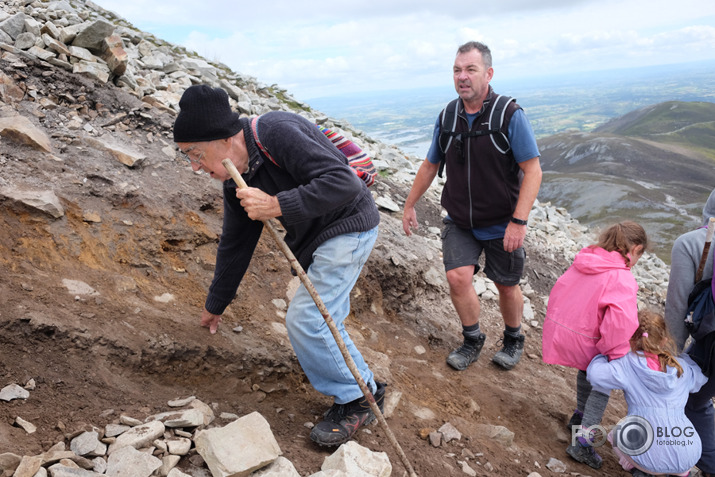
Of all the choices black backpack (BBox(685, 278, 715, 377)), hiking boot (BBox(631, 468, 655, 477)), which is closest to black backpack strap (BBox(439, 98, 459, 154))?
black backpack (BBox(685, 278, 715, 377))

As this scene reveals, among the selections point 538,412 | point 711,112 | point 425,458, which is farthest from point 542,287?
point 711,112

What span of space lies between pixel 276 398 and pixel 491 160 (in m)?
3.07

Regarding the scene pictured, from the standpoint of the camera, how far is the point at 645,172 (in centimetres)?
8650

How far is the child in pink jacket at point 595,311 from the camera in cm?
422

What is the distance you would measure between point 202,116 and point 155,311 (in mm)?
2261

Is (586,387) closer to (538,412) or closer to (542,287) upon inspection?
(538,412)

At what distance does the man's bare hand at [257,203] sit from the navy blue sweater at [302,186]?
0.06 metres

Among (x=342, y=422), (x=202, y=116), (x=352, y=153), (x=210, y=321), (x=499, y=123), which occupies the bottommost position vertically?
(x=342, y=422)

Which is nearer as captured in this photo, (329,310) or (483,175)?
(329,310)

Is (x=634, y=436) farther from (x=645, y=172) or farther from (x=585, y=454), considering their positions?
(x=645, y=172)

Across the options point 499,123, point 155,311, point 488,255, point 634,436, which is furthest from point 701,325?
point 155,311

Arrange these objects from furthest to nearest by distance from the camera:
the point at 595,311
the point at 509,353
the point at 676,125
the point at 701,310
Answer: the point at 676,125 → the point at 509,353 → the point at 595,311 → the point at 701,310

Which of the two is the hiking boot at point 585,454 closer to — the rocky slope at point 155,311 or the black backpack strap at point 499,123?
the rocky slope at point 155,311

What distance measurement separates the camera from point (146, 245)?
17.5 ft
